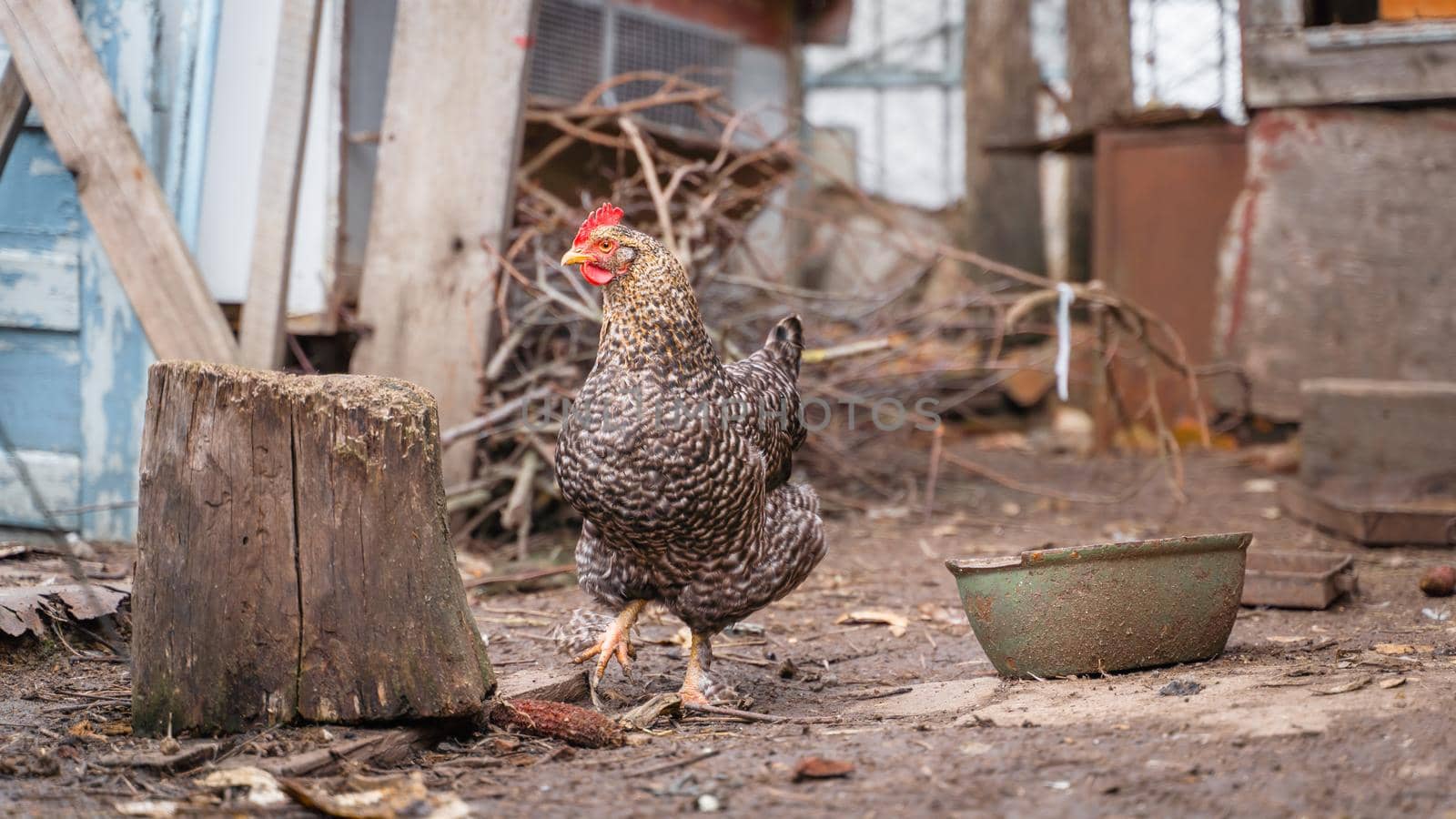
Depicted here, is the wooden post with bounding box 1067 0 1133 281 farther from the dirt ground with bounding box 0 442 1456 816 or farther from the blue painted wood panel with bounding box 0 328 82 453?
the blue painted wood panel with bounding box 0 328 82 453

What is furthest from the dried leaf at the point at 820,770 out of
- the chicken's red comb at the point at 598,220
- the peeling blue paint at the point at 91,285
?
the peeling blue paint at the point at 91,285

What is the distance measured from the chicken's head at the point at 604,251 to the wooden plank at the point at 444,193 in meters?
1.94

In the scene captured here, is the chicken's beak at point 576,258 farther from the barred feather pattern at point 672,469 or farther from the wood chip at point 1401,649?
the wood chip at point 1401,649

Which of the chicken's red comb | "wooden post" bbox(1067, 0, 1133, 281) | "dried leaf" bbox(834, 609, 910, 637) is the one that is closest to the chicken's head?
the chicken's red comb

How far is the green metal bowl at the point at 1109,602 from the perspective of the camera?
3.13 meters

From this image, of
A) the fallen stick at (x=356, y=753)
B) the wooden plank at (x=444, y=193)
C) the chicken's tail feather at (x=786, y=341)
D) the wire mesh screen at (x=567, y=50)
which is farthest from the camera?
the wire mesh screen at (x=567, y=50)

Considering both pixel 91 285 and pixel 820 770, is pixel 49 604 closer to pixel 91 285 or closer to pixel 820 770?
pixel 91 285

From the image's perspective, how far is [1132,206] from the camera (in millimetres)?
7863

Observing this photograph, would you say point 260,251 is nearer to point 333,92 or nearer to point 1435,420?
point 333,92

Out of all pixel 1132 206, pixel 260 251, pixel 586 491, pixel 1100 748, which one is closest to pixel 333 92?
pixel 260 251

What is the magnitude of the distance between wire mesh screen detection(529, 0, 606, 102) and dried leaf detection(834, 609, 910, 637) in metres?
4.63

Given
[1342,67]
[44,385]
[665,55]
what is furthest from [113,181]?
[1342,67]

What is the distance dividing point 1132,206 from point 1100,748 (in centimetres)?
598

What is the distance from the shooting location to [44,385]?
15.4ft
